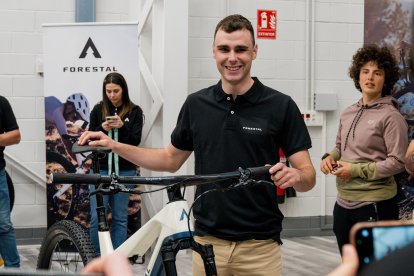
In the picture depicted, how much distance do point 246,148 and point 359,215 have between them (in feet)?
4.25

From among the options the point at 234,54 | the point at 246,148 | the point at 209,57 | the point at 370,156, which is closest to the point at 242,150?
the point at 246,148

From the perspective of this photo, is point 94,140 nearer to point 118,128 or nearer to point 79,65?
point 118,128

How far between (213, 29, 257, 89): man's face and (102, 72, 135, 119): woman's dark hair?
2.85 metres

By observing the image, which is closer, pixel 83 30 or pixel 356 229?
pixel 356 229

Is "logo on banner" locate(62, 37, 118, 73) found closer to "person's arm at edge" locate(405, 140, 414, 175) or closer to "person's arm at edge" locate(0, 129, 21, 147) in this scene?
"person's arm at edge" locate(0, 129, 21, 147)

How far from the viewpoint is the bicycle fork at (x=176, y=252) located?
1956 millimetres

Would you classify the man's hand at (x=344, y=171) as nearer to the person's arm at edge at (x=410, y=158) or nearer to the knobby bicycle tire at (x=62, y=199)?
the person's arm at edge at (x=410, y=158)

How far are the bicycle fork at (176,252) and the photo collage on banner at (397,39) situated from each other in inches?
185

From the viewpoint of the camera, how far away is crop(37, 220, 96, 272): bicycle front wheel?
2.76 meters

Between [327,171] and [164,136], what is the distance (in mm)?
2280

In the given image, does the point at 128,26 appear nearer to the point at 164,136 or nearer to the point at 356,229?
the point at 164,136

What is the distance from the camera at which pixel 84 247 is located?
274 cm

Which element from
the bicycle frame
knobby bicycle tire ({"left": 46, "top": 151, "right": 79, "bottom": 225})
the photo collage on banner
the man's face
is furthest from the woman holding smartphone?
the bicycle frame

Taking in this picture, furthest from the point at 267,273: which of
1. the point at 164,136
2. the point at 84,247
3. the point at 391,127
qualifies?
the point at 164,136
